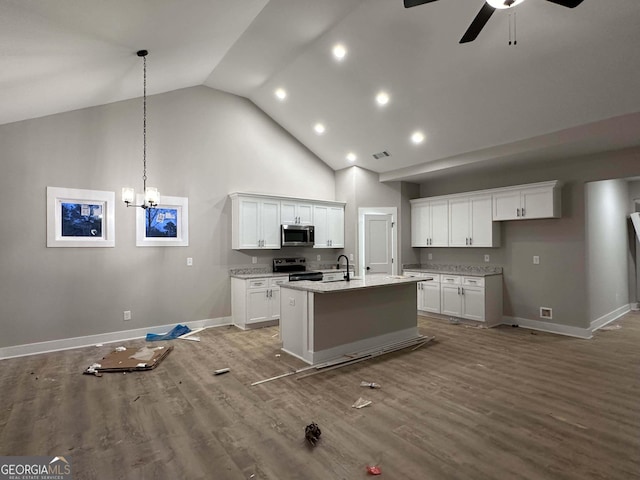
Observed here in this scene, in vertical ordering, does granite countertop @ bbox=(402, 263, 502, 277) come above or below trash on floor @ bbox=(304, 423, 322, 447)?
above

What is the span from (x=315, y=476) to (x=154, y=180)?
490 centimetres

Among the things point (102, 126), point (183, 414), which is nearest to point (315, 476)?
point (183, 414)

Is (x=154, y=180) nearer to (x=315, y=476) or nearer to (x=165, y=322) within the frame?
Result: (x=165, y=322)

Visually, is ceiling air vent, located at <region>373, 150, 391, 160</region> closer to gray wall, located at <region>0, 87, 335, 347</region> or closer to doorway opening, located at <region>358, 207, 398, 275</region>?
doorway opening, located at <region>358, 207, 398, 275</region>

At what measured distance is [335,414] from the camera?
280cm

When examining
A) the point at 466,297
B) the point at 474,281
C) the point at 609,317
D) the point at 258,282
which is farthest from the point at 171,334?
the point at 609,317

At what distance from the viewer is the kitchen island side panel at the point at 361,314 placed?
157 inches

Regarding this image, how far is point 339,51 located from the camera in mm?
4555

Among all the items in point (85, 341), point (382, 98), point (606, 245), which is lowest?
point (85, 341)

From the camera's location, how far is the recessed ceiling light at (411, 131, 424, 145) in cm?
551

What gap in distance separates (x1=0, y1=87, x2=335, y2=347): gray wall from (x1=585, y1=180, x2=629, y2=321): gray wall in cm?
518

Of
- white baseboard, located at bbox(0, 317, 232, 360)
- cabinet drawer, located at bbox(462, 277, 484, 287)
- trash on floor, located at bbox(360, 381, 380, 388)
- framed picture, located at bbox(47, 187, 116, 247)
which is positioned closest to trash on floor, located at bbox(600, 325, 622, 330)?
cabinet drawer, located at bbox(462, 277, 484, 287)

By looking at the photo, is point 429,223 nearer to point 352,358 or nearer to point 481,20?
point 352,358

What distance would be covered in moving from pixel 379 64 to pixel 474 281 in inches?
150
